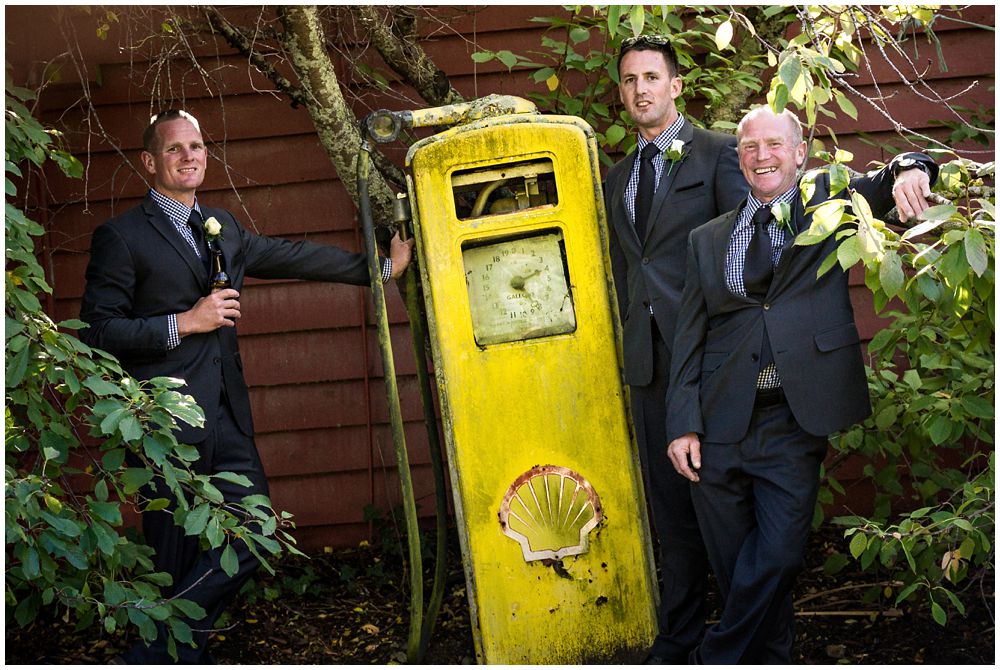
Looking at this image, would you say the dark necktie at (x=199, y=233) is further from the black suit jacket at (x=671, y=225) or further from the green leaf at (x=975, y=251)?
the green leaf at (x=975, y=251)

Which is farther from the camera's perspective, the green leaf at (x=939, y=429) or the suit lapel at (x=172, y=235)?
the suit lapel at (x=172, y=235)

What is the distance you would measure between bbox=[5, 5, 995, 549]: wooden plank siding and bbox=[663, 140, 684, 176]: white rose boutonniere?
4.43ft

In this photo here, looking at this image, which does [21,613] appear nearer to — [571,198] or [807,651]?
[571,198]

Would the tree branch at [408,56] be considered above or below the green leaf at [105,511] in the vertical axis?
above

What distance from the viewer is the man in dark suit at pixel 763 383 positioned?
3025 mm

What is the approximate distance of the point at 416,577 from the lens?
3.66 metres

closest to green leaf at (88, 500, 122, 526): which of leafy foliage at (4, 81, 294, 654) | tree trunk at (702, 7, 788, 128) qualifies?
leafy foliage at (4, 81, 294, 654)

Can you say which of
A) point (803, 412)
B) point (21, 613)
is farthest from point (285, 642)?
point (803, 412)

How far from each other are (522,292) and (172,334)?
1.13m

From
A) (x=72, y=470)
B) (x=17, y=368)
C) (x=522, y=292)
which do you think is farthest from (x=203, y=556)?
(x=522, y=292)

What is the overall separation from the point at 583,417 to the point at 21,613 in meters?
1.79

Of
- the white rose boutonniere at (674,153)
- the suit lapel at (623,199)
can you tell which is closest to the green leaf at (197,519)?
the suit lapel at (623,199)

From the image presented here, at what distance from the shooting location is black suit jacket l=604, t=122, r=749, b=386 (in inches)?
135

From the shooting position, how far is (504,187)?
3.60 meters
